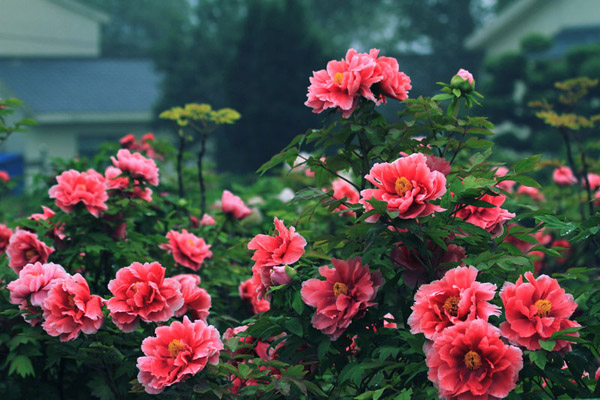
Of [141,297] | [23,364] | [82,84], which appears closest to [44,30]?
[82,84]

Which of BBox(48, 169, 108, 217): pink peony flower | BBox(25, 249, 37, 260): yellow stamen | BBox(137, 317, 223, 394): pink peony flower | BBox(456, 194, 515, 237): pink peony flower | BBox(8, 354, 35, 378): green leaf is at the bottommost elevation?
BBox(8, 354, 35, 378): green leaf

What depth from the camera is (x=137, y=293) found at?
2.17m

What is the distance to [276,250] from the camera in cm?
212

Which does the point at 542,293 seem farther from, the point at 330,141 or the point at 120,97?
the point at 120,97

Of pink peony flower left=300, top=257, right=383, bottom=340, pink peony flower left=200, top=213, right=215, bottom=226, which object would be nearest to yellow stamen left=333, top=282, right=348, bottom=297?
pink peony flower left=300, top=257, right=383, bottom=340

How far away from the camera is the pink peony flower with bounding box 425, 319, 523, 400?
1.72 metres

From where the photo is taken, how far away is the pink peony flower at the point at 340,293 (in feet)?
6.63

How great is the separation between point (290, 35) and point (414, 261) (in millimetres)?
15356

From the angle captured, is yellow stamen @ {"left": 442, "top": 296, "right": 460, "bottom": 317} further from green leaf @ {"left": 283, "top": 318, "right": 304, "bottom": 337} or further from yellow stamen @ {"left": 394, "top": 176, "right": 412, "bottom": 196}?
green leaf @ {"left": 283, "top": 318, "right": 304, "bottom": 337}

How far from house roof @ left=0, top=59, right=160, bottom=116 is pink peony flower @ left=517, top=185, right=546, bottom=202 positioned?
1683 centimetres

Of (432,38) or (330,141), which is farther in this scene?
(432,38)

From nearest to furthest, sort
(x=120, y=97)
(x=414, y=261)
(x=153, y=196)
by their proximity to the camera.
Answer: (x=414, y=261) → (x=153, y=196) → (x=120, y=97)

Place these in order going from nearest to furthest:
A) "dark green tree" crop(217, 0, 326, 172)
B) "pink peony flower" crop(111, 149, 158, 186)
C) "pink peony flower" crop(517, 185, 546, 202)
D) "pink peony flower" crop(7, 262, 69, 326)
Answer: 1. "pink peony flower" crop(7, 262, 69, 326)
2. "pink peony flower" crop(111, 149, 158, 186)
3. "pink peony flower" crop(517, 185, 546, 202)
4. "dark green tree" crop(217, 0, 326, 172)

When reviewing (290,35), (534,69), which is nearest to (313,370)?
(534,69)
